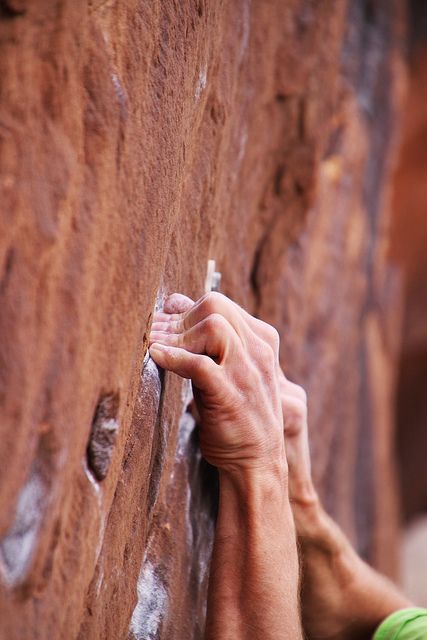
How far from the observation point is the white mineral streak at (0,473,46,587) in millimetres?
691

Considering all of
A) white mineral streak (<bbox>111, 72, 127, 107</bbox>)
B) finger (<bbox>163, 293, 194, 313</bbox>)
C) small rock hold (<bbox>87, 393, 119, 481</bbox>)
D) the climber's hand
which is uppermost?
white mineral streak (<bbox>111, 72, 127, 107</bbox>)

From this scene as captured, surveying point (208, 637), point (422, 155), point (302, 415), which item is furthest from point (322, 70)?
point (422, 155)

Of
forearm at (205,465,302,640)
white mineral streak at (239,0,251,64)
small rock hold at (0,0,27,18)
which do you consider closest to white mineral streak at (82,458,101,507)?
forearm at (205,465,302,640)

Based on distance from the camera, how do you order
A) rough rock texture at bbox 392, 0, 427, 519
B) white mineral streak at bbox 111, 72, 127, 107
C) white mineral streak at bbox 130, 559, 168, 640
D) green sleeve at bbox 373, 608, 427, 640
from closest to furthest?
white mineral streak at bbox 111, 72, 127, 107
white mineral streak at bbox 130, 559, 168, 640
green sleeve at bbox 373, 608, 427, 640
rough rock texture at bbox 392, 0, 427, 519

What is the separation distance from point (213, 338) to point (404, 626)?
28.3 inches

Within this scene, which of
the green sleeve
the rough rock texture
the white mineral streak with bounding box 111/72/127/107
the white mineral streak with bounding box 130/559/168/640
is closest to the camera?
the white mineral streak with bounding box 111/72/127/107

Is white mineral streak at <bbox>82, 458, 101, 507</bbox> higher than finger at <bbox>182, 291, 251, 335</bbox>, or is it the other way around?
finger at <bbox>182, 291, 251, 335</bbox>

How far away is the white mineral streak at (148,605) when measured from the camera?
1133 mm

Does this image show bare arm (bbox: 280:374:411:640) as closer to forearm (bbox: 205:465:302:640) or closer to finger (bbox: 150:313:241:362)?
forearm (bbox: 205:465:302:640)

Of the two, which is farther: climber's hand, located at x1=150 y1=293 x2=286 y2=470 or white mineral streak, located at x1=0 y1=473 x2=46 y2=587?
climber's hand, located at x1=150 y1=293 x2=286 y2=470

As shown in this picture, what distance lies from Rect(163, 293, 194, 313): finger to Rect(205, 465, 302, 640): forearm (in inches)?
9.4

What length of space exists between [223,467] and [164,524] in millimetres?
155

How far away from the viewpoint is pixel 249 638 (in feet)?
3.56

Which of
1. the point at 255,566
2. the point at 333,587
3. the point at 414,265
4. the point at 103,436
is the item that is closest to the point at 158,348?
the point at 103,436
